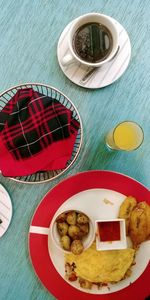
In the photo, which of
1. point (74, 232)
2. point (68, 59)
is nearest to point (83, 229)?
point (74, 232)

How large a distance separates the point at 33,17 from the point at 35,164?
0.34 meters

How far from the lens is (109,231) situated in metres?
0.94

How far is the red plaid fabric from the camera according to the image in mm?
925

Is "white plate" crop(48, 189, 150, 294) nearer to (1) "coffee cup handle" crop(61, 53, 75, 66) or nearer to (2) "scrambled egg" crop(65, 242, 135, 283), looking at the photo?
(2) "scrambled egg" crop(65, 242, 135, 283)

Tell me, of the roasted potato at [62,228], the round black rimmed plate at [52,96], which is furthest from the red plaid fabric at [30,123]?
the roasted potato at [62,228]

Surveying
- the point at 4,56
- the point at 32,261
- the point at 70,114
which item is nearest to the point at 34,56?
the point at 4,56

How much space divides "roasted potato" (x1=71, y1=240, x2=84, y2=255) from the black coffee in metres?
0.38

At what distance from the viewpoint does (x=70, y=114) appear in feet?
3.10

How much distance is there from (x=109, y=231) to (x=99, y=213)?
57 mm

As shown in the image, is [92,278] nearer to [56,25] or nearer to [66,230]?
[66,230]

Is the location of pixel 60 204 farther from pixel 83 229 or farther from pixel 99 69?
pixel 99 69

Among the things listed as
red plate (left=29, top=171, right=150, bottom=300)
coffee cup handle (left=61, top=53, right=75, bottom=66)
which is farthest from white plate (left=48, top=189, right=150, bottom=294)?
coffee cup handle (left=61, top=53, right=75, bottom=66)

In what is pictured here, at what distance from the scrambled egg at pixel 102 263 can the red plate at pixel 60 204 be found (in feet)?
0.14

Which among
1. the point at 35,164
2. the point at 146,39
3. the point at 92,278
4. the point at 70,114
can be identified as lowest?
the point at 92,278
